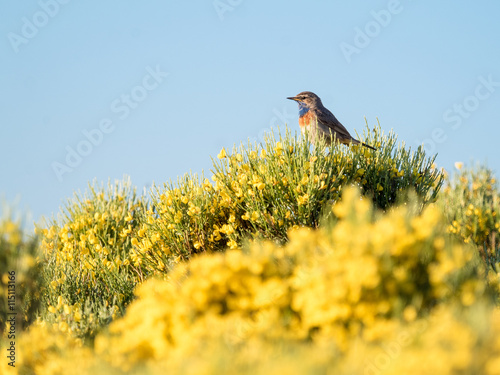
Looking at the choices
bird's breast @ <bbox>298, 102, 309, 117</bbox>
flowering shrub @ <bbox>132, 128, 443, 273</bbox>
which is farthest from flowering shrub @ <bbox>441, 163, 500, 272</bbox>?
bird's breast @ <bbox>298, 102, 309, 117</bbox>

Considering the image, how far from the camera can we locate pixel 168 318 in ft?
10.9

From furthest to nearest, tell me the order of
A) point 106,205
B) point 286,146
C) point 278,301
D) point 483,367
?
point 106,205
point 286,146
point 278,301
point 483,367

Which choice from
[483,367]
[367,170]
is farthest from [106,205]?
[483,367]

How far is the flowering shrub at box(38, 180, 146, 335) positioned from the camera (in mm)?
5809

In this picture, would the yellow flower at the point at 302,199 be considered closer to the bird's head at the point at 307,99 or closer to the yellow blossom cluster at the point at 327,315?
the yellow blossom cluster at the point at 327,315

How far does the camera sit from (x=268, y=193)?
7219 mm

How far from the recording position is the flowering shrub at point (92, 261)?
5809 millimetres

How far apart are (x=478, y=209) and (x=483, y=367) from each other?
7.56 meters

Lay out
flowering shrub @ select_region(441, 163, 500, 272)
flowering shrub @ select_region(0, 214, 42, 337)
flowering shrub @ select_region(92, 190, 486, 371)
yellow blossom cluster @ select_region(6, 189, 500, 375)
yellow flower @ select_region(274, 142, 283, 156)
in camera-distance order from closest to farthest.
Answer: yellow blossom cluster @ select_region(6, 189, 500, 375) → flowering shrub @ select_region(92, 190, 486, 371) → flowering shrub @ select_region(0, 214, 42, 337) → yellow flower @ select_region(274, 142, 283, 156) → flowering shrub @ select_region(441, 163, 500, 272)

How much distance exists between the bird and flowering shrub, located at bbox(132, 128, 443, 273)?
0.99 metres

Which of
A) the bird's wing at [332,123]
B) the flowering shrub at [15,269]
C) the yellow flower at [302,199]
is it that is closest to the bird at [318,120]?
the bird's wing at [332,123]

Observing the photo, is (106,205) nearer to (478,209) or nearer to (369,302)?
(478,209)

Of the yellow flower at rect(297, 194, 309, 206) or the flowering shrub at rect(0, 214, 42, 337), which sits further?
the yellow flower at rect(297, 194, 309, 206)

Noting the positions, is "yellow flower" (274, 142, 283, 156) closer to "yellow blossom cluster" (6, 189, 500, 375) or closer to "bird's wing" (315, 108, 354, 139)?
"bird's wing" (315, 108, 354, 139)
